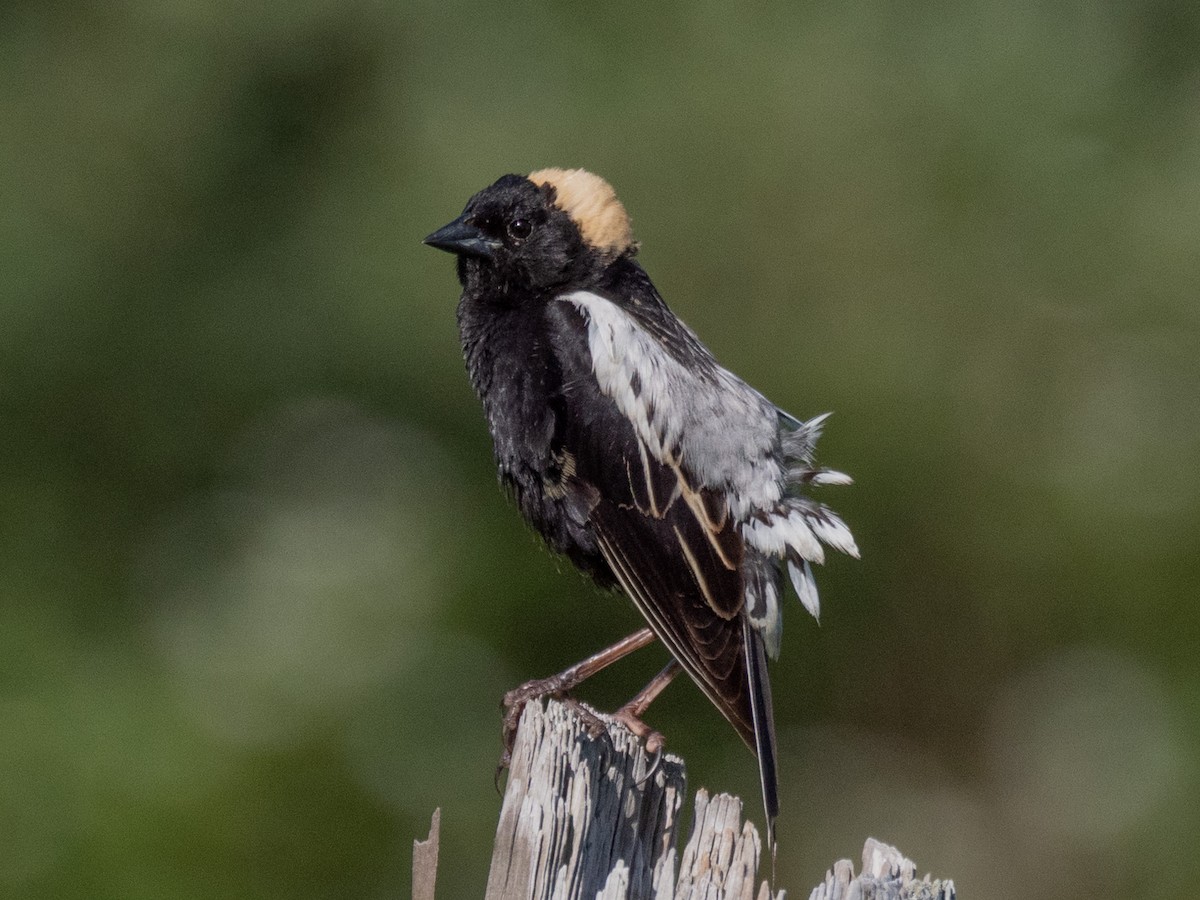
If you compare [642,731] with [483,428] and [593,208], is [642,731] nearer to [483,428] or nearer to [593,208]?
[593,208]

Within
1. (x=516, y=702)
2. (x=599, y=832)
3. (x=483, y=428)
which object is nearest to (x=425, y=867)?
(x=599, y=832)

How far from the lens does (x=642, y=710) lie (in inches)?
120

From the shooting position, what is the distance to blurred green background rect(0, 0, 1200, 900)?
5250 mm

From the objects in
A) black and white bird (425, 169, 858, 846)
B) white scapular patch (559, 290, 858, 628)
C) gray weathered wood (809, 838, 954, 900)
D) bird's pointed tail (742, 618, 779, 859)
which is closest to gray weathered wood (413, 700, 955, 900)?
gray weathered wood (809, 838, 954, 900)

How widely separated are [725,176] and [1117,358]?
1771 millimetres

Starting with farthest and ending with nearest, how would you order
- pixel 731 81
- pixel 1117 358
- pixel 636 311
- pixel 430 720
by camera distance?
1. pixel 731 81
2. pixel 1117 358
3. pixel 430 720
4. pixel 636 311

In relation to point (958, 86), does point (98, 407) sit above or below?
below

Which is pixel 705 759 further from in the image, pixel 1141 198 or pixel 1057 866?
pixel 1141 198

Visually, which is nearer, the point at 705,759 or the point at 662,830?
the point at 662,830

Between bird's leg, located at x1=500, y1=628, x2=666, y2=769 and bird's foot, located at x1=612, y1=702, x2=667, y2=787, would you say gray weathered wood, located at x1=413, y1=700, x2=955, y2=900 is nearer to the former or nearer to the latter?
bird's foot, located at x1=612, y1=702, x2=667, y2=787

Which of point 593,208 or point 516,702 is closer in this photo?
point 516,702

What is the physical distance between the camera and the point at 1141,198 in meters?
6.37

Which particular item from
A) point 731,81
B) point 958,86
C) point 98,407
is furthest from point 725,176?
point 98,407

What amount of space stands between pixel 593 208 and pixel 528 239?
0.64 ft
